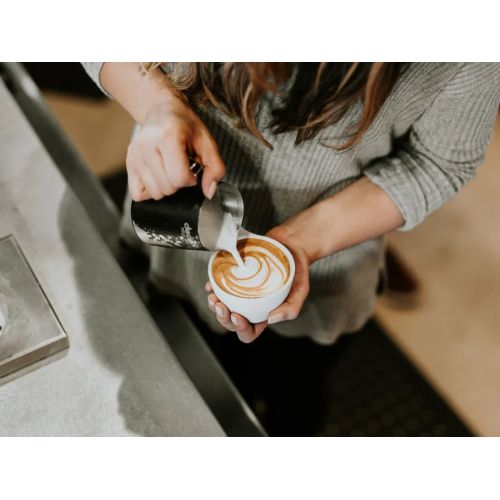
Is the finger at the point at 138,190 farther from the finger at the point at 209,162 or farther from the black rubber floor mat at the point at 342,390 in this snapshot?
the black rubber floor mat at the point at 342,390

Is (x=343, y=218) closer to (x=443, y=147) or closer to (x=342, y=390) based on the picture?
(x=443, y=147)

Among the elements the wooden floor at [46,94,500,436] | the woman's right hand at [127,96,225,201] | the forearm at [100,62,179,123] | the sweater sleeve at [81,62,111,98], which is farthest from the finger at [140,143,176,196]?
the wooden floor at [46,94,500,436]

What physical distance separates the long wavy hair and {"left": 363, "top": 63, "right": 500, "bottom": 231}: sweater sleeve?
11 centimetres

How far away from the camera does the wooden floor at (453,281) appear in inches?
76.5

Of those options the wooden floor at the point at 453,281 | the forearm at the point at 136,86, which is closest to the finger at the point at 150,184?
the forearm at the point at 136,86

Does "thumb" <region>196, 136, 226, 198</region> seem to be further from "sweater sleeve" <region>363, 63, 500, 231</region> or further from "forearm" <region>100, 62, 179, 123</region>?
"sweater sleeve" <region>363, 63, 500, 231</region>

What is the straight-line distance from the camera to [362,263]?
109cm

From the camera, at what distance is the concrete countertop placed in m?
0.83

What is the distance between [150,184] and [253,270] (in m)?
0.22

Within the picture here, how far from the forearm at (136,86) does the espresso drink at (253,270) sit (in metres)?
0.25

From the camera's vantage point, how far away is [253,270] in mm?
791

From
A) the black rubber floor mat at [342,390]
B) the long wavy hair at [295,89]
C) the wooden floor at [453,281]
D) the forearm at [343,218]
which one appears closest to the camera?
the long wavy hair at [295,89]

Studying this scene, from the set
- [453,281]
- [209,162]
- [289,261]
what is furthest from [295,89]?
[453,281]
